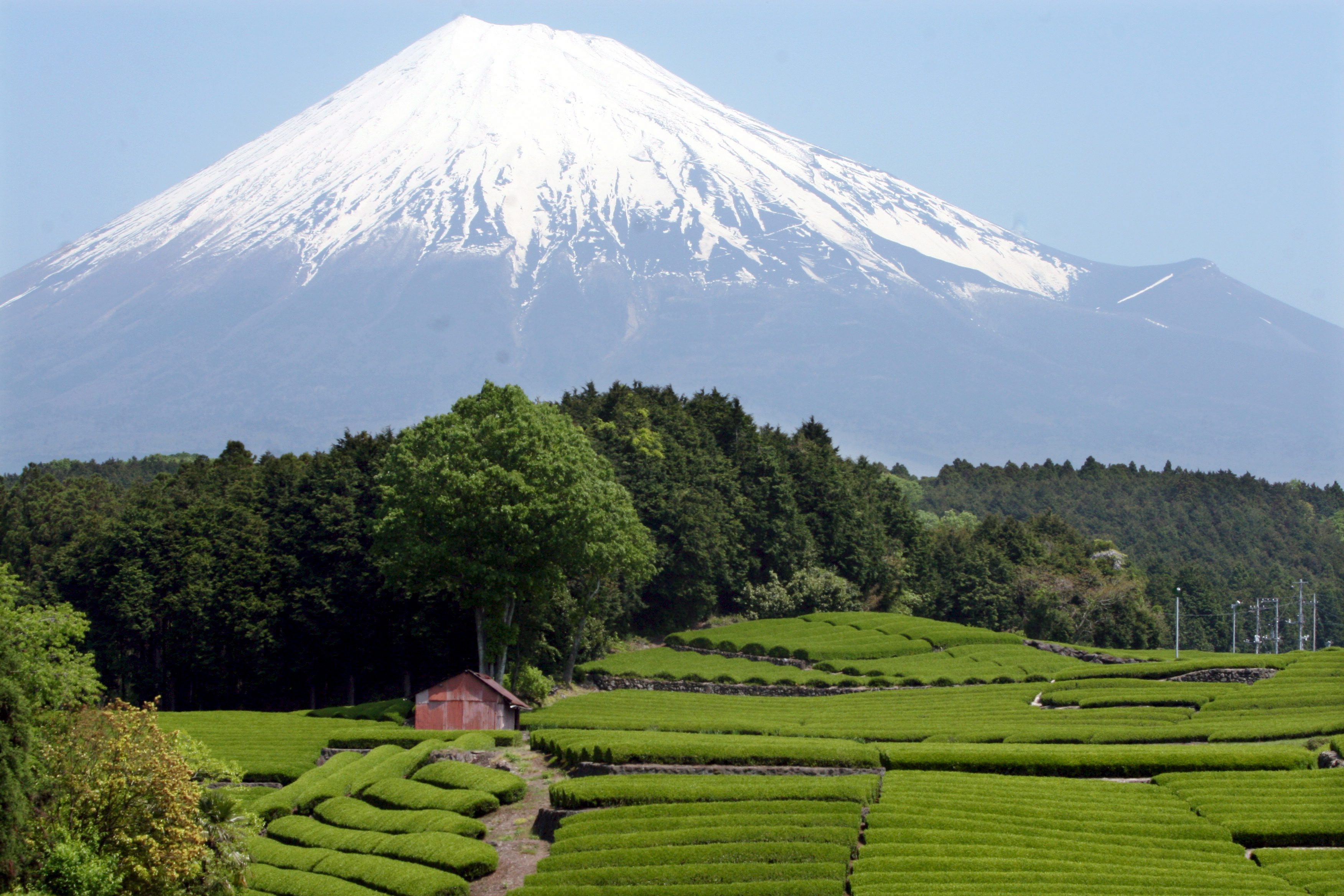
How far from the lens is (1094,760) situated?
131 feet

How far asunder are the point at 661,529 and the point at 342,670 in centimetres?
2236

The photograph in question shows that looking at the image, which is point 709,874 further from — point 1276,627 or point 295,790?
point 1276,627

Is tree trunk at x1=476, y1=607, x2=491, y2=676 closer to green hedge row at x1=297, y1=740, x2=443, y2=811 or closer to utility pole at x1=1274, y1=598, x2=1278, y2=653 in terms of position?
green hedge row at x1=297, y1=740, x2=443, y2=811

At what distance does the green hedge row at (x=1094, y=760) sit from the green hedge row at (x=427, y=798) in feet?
43.4

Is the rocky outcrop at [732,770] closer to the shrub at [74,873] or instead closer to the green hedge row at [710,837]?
the green hedge row at [710,837]

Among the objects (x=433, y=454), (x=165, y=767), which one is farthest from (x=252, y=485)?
(x=165, y=767)

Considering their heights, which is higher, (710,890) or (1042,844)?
(1042,844)

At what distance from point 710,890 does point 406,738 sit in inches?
879

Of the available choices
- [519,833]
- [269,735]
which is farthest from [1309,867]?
[269,735]

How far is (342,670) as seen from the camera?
71.8 metres

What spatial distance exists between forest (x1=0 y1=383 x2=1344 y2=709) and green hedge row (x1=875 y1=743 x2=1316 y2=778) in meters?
24.8

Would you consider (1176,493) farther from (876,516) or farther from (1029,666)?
(1029,666)

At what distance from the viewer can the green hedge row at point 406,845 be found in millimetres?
33250

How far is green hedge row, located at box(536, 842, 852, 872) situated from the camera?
101 feet
